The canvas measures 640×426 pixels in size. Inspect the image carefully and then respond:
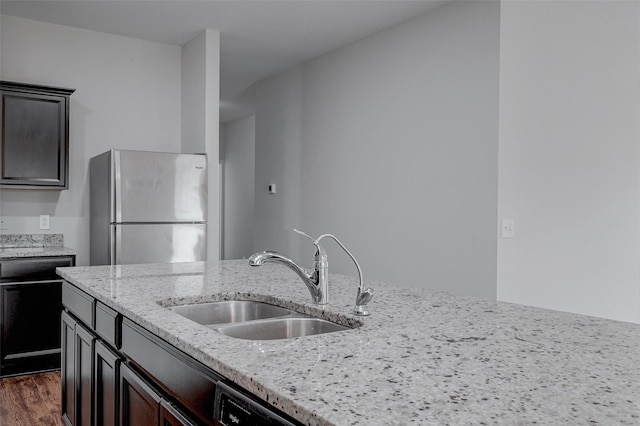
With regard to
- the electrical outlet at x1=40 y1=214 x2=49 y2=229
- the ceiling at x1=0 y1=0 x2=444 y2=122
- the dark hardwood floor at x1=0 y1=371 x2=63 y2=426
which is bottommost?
the dark hardwood floor at x1=0 y1=371 x2=63 y2=426

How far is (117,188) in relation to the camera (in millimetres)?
3777

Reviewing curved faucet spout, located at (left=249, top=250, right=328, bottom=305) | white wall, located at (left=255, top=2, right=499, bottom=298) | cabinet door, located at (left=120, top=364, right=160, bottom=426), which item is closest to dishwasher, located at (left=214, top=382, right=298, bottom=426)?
cabinet door, located at (left=120, top=364, right=160, bottom=426)

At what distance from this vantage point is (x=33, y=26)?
4188mm

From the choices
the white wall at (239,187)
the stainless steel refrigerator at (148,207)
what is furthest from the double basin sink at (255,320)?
the white wall at (239,187)

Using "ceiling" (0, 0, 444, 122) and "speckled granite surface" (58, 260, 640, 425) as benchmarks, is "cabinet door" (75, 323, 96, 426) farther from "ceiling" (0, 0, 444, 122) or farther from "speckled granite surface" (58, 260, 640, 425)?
"ceiling" (0, 0, 444, 122)

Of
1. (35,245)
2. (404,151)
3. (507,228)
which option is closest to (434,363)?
(507,228)

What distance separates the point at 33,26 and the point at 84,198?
145 centimetres

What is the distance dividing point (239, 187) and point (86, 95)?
14.5 ft

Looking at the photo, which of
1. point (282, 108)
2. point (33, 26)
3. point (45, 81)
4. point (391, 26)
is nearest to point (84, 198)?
point (45, 81)

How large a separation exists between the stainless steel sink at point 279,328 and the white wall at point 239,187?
676 centimetres

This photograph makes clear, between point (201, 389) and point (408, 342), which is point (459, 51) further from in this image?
point (201, 389)

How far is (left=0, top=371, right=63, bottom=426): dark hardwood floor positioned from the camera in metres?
2.81

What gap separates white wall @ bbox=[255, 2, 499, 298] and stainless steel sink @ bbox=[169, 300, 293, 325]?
210cm

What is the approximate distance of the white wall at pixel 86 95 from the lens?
13.5ft
